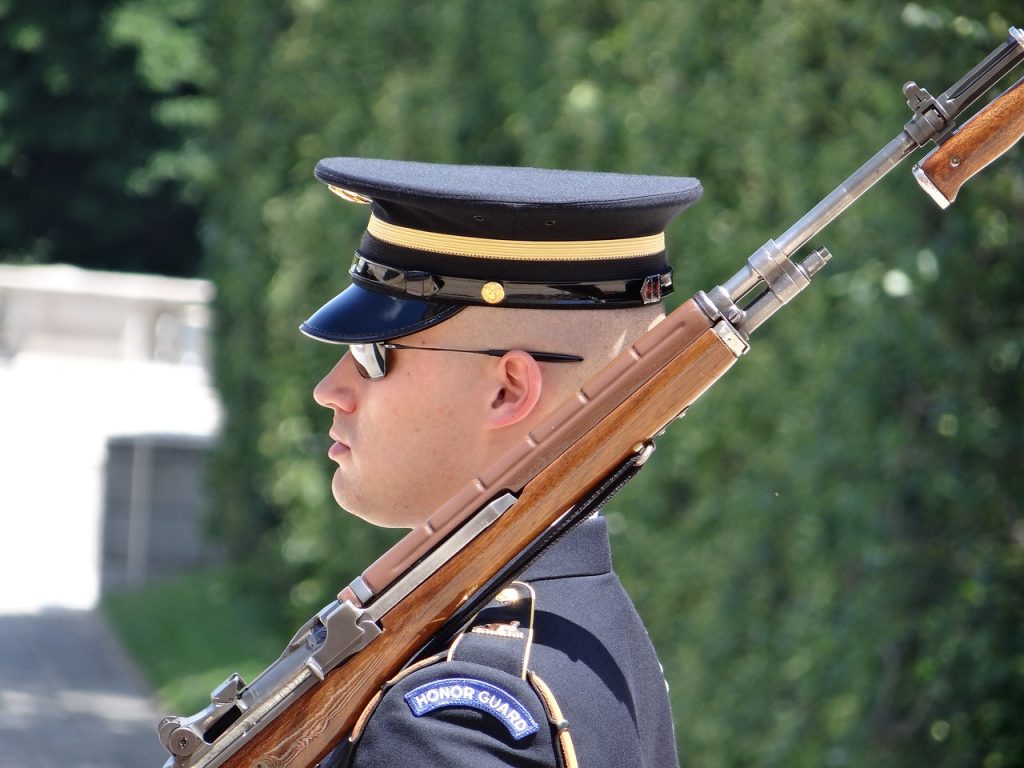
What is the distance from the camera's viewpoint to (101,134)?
25.5m

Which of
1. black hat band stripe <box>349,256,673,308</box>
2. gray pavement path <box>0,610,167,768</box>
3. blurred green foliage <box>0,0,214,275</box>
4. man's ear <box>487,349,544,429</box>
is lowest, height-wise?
man's ear <box>487,349,544,429</box>

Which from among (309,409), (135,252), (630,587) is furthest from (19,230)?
(630,587)

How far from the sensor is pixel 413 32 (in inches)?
283

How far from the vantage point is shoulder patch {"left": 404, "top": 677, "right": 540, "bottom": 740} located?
158 centimetres

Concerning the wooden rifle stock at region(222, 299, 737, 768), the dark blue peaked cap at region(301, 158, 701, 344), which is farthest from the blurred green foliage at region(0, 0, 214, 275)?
the wooden rifle stock at region(222, 299, 737, 768)

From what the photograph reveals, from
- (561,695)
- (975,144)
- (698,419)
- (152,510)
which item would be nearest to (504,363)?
(561,695)

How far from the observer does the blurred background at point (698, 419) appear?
341cm

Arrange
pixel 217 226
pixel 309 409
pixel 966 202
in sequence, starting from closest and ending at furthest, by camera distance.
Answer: pixel 966 202
pixel 309 409
pixel 217 226

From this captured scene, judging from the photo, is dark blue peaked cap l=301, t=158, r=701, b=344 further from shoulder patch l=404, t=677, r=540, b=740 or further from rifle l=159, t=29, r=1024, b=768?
shoulder patch l=404, t=677, r=540, b=740

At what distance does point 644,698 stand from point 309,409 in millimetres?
6496

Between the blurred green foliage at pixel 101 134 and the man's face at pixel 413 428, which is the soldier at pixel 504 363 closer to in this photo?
the man's face at pixel 413 428

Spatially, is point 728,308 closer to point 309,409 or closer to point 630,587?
point 630,587

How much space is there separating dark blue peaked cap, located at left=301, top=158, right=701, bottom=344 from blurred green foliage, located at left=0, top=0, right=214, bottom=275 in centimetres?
2311

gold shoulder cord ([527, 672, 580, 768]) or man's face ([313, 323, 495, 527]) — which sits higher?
man's face ([313, 323, 495, 527])
